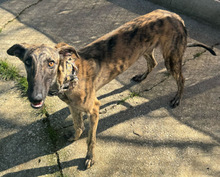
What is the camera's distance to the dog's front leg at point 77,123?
10.3 ft

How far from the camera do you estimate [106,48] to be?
303 cm

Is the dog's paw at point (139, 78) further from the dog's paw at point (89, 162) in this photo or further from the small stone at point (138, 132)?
the dog's paw at point (89, 162)

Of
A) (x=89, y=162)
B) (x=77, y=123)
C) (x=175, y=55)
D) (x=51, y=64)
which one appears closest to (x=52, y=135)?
(x=77, y=123)

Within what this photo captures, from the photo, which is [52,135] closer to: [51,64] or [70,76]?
[70,76]

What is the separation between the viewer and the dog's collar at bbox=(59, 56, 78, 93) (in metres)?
2.55

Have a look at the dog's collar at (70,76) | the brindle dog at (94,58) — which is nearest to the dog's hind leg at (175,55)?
the brindle dog at (94,58)

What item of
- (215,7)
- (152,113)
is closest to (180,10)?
(215,7)

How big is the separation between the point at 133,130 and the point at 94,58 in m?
1.38

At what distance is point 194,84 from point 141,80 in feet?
3.34

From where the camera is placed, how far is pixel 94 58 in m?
2.97

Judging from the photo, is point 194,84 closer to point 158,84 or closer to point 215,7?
point 158,84

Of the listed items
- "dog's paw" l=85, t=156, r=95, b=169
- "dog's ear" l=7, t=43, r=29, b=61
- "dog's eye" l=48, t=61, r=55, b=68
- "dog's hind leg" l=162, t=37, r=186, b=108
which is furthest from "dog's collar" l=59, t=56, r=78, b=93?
"dog's hind leg" l=162, t=37, r=186, b=108

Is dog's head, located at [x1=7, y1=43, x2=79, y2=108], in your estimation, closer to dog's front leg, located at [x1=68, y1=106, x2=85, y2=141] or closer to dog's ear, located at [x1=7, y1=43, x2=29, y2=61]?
dog's ear, located at [x1=7, y1=43, x2=29, y2=61]

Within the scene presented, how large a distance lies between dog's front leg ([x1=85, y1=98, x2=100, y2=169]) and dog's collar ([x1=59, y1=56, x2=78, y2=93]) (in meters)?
0.51
